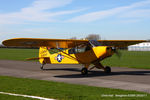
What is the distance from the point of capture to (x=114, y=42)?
57.7 feet

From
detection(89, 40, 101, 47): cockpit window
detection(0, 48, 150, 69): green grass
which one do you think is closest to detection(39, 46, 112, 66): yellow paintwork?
detection(89, 40, 101, 47): cockpit window

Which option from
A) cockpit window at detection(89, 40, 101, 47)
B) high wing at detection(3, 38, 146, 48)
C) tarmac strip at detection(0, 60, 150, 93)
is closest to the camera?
tarmac strip at detection(0, 60, 150, 93)

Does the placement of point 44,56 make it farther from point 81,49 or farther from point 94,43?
point 94,43

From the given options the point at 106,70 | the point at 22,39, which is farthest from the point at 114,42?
the point at 22,39

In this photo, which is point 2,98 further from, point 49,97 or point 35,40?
point 35,40

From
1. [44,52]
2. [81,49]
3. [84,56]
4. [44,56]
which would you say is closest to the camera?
[84,56]

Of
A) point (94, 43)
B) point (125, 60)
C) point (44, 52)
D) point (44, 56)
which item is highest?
point (94, 43)

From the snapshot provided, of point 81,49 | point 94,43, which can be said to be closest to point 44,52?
point 81,49

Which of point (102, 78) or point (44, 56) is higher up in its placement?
point (44, 56)

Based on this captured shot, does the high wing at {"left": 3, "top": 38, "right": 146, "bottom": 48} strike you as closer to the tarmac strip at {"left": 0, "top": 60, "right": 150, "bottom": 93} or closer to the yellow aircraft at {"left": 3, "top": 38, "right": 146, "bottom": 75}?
the yellow aircraft at {"left": 3, "top": 38, "right": 146, "bottom": 75}

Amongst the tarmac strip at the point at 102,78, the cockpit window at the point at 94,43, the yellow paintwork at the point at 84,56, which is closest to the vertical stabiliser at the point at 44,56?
the yellow paintwork at the point at 84,56

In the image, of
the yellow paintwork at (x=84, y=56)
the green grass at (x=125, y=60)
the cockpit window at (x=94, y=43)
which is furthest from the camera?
the green grass at (x=125, y=60)

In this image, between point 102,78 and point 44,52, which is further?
point 44,52

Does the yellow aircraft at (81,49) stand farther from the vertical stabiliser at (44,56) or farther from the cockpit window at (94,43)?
the vertical stabiliser at (44,56)
